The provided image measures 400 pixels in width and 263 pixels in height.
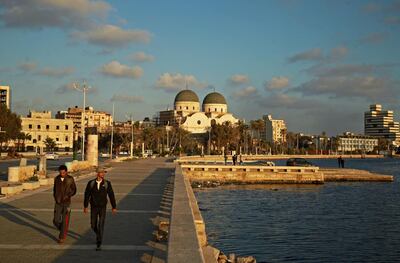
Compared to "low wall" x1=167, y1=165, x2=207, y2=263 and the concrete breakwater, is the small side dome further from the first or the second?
"low wall" x1=167, y1=165, x2=207, y2=263

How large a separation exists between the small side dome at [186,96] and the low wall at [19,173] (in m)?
130

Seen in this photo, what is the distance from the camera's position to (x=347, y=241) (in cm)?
1961

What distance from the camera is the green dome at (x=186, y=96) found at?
516 ft

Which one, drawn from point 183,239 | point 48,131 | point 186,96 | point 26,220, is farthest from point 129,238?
point 186,96

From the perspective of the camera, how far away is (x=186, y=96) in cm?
15750

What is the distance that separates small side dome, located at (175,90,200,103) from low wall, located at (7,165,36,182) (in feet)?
427

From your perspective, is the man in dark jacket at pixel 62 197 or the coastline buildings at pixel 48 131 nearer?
the man in dark jacket at pixel 62 197

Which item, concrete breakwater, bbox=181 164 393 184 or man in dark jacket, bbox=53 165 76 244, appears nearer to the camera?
man in dark jacket, bbox=53 165 76 244

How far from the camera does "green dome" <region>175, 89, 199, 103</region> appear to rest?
516ft

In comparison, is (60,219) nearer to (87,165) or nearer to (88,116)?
(87,165)

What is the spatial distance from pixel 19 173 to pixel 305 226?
14.1 m

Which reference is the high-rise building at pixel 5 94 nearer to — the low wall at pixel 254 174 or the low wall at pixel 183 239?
the low wall at pixel 254 174

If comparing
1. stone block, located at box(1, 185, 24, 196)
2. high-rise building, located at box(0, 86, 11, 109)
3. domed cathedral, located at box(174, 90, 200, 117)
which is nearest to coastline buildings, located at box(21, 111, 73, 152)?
high-rise building, located at box(0, 86, 11, 109)

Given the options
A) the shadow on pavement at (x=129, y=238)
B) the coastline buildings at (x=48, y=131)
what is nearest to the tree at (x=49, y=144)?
the coastline buildings at (x=48, y=131)
